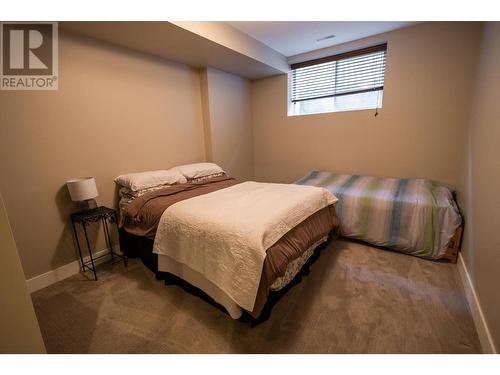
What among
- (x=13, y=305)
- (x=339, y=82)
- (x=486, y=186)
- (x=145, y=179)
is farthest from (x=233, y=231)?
(x=339, y=82)

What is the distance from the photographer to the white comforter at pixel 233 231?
51.2 inches

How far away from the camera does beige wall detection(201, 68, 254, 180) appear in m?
3.25

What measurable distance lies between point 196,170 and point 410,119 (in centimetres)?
281

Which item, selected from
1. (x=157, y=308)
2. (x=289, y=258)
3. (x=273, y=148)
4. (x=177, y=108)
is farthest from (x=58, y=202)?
(x=273, y=148)

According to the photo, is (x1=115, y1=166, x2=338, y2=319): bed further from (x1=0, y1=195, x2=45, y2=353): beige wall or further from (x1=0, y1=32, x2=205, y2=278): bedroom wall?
(x1=0, y1=195, x2=45, y2=353): beige wall

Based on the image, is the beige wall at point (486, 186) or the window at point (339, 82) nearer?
the beige wall at point (486, 186)

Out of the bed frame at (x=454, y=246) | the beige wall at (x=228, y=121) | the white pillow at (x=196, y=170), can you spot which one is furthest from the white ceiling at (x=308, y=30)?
the bed frame at (x=454, y=246)

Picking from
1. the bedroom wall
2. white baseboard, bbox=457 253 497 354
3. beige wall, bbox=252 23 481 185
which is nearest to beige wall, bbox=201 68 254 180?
the bedroom wall

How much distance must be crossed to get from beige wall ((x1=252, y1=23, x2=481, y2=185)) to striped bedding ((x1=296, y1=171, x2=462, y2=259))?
40 cm

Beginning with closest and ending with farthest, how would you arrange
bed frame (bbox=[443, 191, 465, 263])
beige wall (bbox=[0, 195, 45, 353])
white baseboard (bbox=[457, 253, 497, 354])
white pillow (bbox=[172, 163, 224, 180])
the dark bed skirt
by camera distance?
beige wall (bbox=[0, 195, 45, 353]), white baseboard (bbox=[457, 253, 497, 354]), the dark bed skirt, bed frame (bbox=[443, 191, 465, 263]), white pillow (bbox=[172, 163, 224, 180])

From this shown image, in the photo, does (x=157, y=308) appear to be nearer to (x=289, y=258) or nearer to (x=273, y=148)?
(x=289, y=258)

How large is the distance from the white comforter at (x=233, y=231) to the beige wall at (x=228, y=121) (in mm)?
1549

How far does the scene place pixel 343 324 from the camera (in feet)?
4.84

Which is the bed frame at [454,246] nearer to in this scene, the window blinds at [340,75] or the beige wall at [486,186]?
the beige wall at [486,186]
